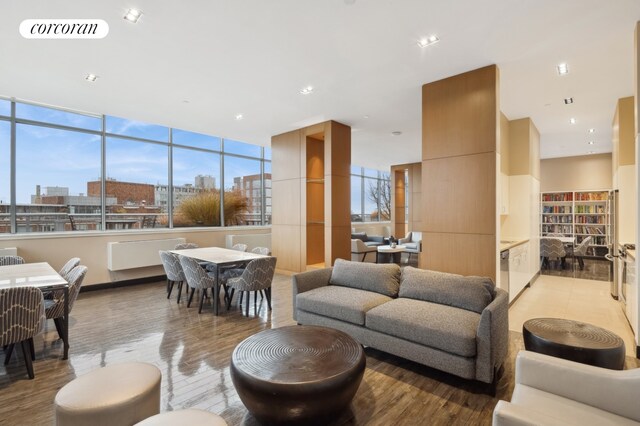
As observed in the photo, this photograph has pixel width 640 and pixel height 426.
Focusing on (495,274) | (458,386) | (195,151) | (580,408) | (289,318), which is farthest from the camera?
(195,151)

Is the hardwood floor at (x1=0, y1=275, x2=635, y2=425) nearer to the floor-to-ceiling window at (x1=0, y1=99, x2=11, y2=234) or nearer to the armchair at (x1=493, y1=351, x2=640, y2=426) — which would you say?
the armchair at (x1=493, y1=351, x2=640, y2=426)

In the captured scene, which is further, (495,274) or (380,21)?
(495,274)

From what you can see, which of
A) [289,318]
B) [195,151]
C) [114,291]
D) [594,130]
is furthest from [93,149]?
[594,130]

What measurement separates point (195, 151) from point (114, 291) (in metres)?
3.59

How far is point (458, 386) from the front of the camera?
267cm

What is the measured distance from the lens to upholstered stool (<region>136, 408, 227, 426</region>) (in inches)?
59.5

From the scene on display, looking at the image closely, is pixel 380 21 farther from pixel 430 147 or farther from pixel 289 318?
pixel 289 318

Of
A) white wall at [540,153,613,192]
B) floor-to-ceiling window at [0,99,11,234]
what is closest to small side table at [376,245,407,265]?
white wall at [540,153,613,192]

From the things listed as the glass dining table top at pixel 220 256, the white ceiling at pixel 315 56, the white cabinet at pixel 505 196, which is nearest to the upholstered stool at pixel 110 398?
the glass dining table top at pixel 220 256

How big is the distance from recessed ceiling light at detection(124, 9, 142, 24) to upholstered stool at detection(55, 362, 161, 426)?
3113 mm

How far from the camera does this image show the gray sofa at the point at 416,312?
8.35 ft

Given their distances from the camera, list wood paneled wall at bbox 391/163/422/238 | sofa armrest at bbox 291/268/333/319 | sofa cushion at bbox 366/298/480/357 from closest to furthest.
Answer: sofa cushion at bbox 366/298/480/357
sofa armrest at bbox 291/268/333/319
wood paneled wall at bbox 391/163/422/238

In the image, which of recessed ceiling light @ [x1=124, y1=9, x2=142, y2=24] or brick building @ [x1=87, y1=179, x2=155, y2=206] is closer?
recessed ceiling light @ [x1=124, y1=9, x2=142, y2=24]

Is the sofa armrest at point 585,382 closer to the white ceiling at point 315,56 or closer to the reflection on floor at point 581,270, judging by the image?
the white ceiling at point 315,56
